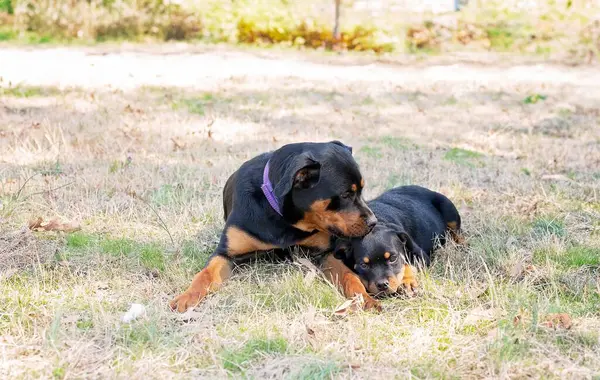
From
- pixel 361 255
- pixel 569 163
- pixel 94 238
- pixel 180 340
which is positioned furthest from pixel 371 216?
pixel 569 163

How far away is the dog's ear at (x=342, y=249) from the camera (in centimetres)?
500

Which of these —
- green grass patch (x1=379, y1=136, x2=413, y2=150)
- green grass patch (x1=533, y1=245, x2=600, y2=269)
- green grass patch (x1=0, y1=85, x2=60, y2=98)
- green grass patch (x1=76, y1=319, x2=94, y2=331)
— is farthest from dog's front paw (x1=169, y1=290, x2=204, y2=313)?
green grass patch (x1=0, y1=85, x2=60, y2=98)

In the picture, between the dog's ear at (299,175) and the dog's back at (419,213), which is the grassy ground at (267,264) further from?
the dog's ear at (299,175)

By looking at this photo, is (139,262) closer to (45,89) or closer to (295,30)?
(45,89)

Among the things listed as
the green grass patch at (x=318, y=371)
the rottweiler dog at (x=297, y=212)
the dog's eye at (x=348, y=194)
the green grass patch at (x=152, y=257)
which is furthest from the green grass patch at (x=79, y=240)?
the green grass patch at (x=318, y=371)

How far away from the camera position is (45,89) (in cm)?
1166

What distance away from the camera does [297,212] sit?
467cm

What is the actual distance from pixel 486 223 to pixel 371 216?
1.79 meters

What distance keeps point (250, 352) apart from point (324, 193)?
4.20ft

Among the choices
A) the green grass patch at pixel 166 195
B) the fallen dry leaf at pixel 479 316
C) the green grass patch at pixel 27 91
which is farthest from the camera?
the green grass patch at pixel 27 91

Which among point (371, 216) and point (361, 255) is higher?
point (371, 216)

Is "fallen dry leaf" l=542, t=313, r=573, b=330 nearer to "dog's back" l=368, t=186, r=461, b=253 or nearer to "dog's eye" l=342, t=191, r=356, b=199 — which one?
"dog's eye" l=342, t=191, r=356, b=199

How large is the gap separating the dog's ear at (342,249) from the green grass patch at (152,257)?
1181 millimetres

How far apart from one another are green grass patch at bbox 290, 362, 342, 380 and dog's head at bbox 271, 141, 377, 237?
4.16ft
